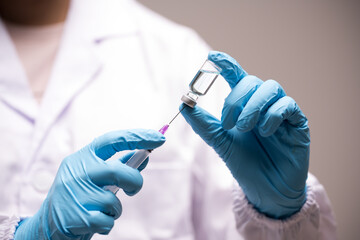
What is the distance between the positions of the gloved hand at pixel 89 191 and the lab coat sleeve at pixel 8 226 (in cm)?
6

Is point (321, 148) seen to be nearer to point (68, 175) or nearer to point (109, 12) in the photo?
point (109, 12)

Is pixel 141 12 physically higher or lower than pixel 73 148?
higher

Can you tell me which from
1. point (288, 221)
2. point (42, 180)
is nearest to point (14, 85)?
point (42, 180)

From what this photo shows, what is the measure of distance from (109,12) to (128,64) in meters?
0.17

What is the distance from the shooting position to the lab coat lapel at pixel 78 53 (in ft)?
3.09

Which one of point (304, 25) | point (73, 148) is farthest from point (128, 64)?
point (304, 25)

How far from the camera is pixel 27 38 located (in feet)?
3.44

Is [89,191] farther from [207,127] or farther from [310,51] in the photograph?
[310,51]

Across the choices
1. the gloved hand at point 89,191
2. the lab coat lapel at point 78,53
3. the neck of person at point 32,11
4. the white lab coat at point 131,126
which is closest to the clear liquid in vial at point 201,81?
the gloved hand at point 89,191

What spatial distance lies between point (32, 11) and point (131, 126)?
0.42m

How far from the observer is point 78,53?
1021 millimetres

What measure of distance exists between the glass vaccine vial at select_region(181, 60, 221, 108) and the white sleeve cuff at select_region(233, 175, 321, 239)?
0.93ft

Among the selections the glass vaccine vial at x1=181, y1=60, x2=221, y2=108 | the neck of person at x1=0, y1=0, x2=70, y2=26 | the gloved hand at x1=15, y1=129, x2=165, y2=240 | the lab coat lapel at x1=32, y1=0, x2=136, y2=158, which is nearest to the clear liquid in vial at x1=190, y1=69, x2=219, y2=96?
the glass vaccine vial at x1=181, y1=60, x2=221, y2=108

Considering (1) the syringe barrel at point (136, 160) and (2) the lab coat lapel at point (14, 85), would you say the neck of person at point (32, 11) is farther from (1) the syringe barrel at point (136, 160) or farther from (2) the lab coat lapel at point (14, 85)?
(1) the syringe barrel at point (136, 160)
